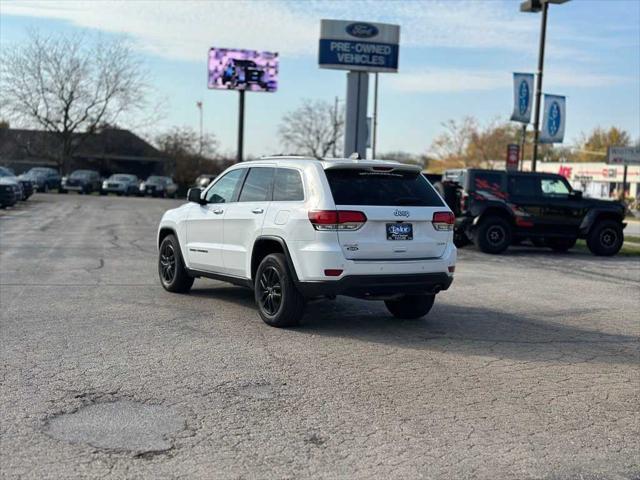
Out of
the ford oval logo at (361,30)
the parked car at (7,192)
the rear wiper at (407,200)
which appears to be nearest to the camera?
the rear wiper at (407,200)

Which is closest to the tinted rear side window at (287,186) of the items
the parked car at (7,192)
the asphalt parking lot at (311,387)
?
the asphalt parking lot at (311,387)

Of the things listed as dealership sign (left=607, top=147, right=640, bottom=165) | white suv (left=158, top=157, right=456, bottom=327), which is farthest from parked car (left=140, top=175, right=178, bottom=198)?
white suv (left=158, top=157, right=456, bottom=327)

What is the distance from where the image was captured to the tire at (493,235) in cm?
1789

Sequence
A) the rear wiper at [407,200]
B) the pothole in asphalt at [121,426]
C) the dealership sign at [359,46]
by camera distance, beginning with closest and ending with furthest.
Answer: the pothole in asphalt at [121,426] < the rear wiper at [407,200] < the dealership sign at [359,46]

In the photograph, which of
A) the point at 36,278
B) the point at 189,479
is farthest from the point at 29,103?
the point at 189,479

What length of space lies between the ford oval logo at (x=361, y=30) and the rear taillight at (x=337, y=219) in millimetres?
22843

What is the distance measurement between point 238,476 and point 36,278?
25.8ft

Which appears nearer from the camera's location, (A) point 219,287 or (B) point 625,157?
(A) point 219,287

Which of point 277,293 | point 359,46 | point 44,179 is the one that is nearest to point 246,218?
point 277,293

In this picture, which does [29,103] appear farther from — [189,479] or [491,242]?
[189,479]

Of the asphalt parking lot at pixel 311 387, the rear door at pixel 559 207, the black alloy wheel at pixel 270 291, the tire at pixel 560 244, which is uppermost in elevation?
the rear door at pixel 559 207

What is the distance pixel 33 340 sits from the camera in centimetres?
709

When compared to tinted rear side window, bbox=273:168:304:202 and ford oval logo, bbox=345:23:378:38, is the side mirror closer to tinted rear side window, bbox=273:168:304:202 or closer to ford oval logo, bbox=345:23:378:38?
tinted rear side window, bbox=273:168:304:202

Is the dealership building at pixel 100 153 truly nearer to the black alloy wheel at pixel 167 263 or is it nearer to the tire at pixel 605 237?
the tire at pixel 605 237
